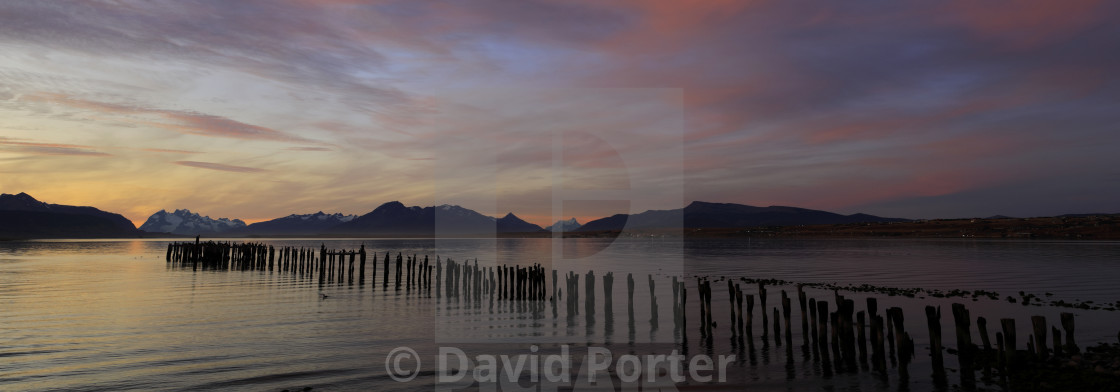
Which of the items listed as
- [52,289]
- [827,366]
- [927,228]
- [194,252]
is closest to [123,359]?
[827,366]

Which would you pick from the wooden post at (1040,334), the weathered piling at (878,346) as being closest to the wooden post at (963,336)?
the wooden post at (1040,334)

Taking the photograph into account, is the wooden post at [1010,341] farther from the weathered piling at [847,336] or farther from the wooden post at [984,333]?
the weathered piling at [847,336]

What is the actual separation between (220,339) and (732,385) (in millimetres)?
16088

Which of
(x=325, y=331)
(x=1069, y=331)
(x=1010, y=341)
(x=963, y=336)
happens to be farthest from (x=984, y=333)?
(x=325, y=331)

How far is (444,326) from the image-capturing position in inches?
918
